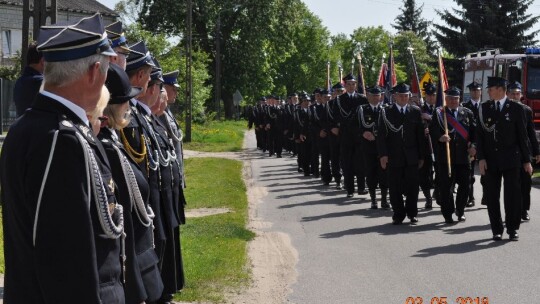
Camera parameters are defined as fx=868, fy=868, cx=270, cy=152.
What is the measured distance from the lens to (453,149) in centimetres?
1277

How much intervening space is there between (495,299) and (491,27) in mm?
A: 48848

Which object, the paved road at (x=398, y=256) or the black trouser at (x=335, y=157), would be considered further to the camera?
the black trouser at (x=335, y=157)

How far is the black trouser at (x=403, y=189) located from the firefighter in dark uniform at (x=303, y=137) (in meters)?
9.16

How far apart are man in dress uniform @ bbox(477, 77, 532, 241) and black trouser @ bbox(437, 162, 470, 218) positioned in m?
1.43

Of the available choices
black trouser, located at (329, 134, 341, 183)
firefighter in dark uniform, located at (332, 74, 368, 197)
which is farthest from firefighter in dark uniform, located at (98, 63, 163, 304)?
black trouser, located at (329, 134, 341, 183)

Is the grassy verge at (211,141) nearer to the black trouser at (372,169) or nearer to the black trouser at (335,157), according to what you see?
the black trouser at (335,157)

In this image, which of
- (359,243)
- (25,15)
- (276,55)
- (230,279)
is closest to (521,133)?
(359,243)

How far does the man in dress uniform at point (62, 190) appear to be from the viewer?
3080 millimetres

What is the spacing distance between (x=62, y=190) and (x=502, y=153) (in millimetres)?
8297

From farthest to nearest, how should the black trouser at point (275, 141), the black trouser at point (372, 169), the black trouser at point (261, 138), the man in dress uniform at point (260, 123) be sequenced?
the man in dress uniform at point (260, 123)
the black trouser at point (261, 138)
the black trouser at point (275, 141)
the black trouser at point (372, 169)

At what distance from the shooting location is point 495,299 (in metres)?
7.34

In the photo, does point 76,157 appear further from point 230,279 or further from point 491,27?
point 491,27

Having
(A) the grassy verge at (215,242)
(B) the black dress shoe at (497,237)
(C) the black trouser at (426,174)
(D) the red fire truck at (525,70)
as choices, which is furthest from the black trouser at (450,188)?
(D) the red fire truck at (525,70)

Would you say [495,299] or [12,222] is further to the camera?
[495,299]
